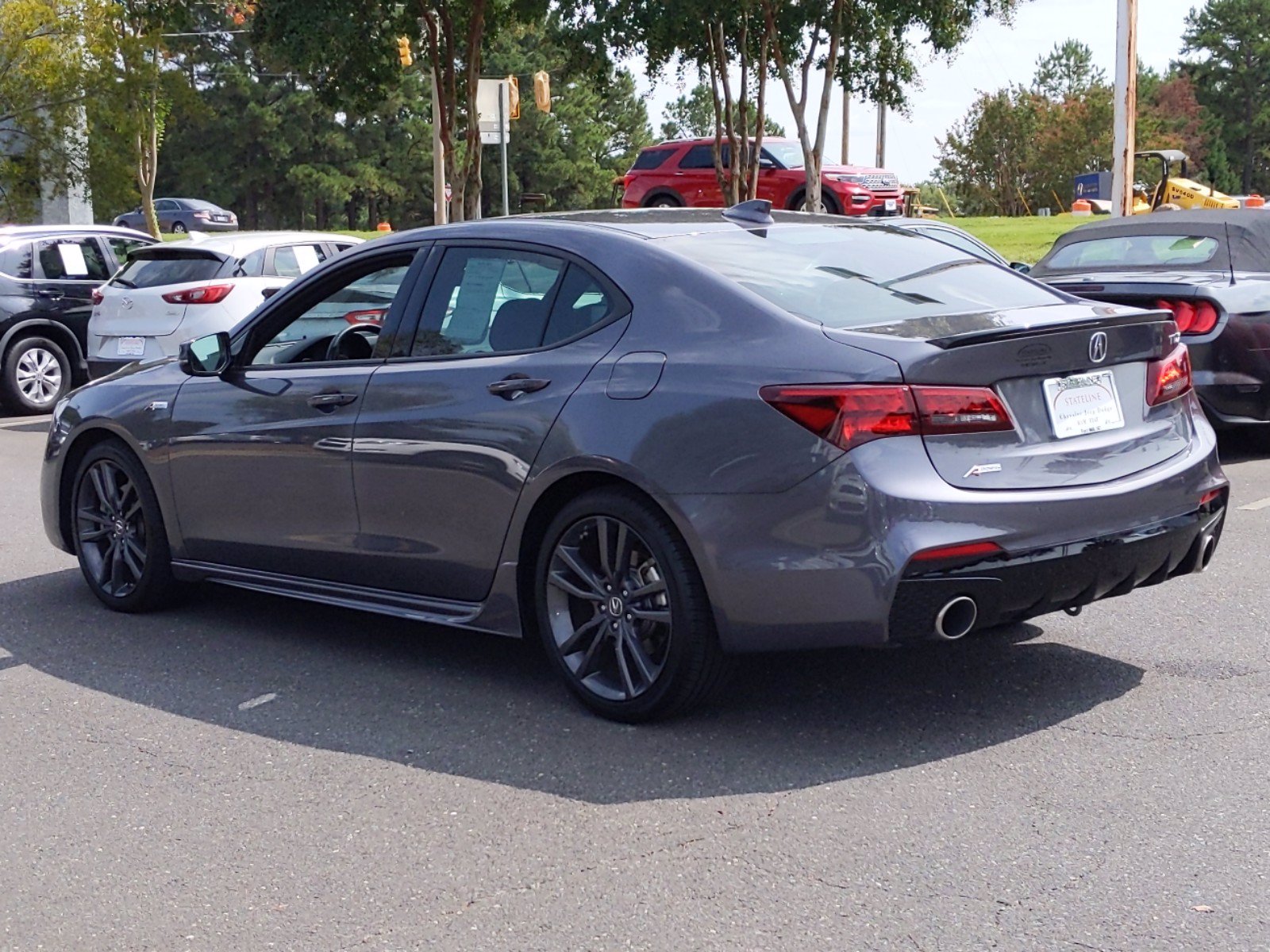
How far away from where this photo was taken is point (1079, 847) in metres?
3.98

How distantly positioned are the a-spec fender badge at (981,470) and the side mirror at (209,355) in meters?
3.04

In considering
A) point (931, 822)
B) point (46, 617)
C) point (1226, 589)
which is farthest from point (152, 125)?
point (931, 822)

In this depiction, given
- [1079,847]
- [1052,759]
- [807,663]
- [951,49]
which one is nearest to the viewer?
[1079,847]

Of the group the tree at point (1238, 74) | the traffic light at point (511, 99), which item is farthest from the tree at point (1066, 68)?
the traffic light at point (511, 99)

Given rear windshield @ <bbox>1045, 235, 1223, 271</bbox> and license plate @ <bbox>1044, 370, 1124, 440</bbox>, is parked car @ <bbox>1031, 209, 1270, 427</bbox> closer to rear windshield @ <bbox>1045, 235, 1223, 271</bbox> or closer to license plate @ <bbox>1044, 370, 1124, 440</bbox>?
rear windshield @ <bbox>1045, 235, 1223, 271</bbox>

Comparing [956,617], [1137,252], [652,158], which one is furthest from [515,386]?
[652,158]

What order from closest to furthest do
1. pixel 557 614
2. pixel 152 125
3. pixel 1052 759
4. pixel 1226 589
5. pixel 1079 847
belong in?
pixel 1079 847, pixel 1052 759, pixel 557 614, pixel 1226 589, pixel 152 125

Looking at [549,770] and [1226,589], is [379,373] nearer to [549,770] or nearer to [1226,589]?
[549,770]

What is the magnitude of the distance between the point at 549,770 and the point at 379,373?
1.71 m

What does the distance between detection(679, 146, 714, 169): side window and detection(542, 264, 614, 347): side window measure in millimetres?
26119

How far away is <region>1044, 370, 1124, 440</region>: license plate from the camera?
15.8 feet

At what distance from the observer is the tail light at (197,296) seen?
1343cm

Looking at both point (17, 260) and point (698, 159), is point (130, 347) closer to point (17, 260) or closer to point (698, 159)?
point (17, 260)

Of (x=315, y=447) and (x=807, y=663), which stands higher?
(x=315, y=447)
